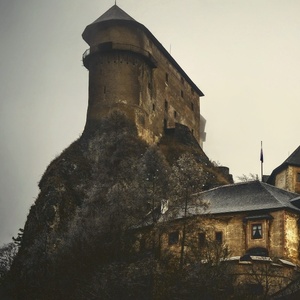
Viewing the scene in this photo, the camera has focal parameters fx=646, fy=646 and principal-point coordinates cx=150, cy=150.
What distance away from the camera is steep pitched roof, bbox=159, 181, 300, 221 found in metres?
47.4

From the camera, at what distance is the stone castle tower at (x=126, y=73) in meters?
66.5

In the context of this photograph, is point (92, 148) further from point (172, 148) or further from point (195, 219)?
point (195, 219)

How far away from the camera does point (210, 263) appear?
40.7m

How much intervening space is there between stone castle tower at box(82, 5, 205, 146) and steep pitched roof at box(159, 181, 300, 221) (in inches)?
691

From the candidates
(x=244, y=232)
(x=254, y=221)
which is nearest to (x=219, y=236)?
(x=244, y=232)

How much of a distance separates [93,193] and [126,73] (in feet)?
50.3

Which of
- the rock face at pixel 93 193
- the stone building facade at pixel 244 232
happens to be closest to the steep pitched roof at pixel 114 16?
the rock face at pixel 93 193

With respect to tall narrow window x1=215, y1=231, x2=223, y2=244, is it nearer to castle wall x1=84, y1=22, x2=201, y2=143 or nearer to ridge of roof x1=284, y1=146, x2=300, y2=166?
ridge of roof x1=284, y1=146, x2=300, y2=166

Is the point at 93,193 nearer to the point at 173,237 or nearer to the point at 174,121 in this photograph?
the point at 173,237

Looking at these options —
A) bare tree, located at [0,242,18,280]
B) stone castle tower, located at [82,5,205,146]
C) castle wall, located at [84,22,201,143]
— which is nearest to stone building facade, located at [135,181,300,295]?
castle wall, located at [84,22,201,143]

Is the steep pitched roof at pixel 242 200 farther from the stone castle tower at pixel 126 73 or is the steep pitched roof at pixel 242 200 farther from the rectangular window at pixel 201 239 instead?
the stone castle tower at pixel 126 73

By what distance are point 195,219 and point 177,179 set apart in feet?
12.7

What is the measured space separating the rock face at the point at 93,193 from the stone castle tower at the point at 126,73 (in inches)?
69.3

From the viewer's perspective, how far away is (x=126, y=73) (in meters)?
67.1
